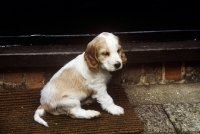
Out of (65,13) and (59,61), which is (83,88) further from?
(65,13)

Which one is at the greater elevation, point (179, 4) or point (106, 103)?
point (179, 4)

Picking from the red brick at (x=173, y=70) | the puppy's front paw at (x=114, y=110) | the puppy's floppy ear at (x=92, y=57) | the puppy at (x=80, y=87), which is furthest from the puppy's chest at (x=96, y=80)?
the red brick at (x=173, y=70)

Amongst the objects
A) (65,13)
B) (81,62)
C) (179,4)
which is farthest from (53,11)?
(179,4)

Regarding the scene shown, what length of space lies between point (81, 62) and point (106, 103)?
461 mm

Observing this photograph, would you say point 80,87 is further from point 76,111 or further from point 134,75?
point 134,75

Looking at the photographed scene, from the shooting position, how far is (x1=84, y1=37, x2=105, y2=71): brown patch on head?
9.71ft

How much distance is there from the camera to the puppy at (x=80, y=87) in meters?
3.04

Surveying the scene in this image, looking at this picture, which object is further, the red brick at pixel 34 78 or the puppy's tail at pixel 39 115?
the red brick at pixel 34 78

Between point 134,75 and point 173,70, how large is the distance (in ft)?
1.50

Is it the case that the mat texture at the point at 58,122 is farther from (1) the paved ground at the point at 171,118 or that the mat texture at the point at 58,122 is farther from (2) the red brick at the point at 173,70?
(2) the red brick at the point at 173,70

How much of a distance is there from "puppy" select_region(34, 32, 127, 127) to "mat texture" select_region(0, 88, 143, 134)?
6 cm

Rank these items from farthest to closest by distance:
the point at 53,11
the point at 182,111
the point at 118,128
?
the point at 53,11 < the point at 182,111 < the point at 118,128

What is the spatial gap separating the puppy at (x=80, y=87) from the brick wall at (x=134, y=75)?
608 mm

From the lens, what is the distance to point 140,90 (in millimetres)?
3885
